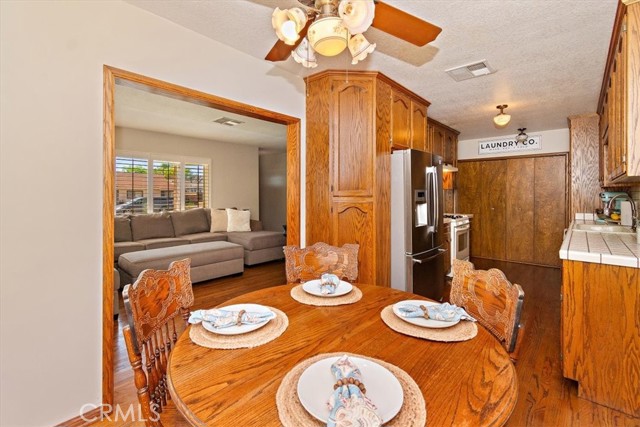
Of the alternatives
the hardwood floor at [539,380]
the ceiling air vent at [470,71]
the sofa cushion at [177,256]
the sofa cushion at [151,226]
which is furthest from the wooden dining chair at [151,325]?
the sofa cushion at [151,226]

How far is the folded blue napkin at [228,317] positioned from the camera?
3.56 ft

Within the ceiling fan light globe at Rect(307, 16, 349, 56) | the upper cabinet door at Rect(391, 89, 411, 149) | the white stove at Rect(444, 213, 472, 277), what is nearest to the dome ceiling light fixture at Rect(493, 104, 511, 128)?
the upper cabinet door at Rect(391, 89, 411, 149)

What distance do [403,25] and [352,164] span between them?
1492 mm

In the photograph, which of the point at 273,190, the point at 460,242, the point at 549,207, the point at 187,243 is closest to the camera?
the point at 460,242

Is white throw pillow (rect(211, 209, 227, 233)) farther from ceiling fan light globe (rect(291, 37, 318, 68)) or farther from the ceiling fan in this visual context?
the ceiling fan

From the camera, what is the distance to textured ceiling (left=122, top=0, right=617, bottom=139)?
1810mm

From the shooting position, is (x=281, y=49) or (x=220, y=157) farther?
(x=220, y=157)

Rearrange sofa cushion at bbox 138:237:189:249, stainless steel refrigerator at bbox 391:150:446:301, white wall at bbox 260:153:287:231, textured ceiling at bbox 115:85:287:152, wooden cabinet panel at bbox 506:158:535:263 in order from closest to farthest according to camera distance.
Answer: stainless steel refrigerator at bbox 391:150:446:301 → textured ceiling at bbox 115:85:287:152 → sofa cushion at bbox 138:237:189:249 → wooden cabinet panel at bbox 506:158:535:263 → white wall at bbox 260:153:287:231

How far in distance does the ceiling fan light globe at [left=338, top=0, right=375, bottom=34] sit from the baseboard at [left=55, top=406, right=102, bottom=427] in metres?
2.36

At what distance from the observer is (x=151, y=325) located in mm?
1150

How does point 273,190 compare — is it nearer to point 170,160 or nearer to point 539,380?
point 170,160

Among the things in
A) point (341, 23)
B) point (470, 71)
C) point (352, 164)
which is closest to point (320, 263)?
point (352, 164)

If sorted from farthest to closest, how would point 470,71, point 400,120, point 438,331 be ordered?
point 400,120 → point 470,71 → point 438,331

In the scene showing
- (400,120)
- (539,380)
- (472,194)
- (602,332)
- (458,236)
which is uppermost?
(400,120)
